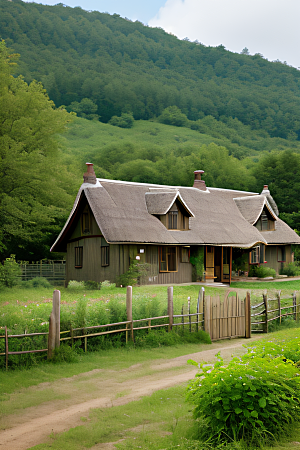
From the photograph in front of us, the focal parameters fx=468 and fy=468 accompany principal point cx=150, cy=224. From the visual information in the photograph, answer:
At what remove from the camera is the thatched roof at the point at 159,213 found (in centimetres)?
2792

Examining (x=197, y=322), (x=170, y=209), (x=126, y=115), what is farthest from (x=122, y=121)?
(x=197, y=322)

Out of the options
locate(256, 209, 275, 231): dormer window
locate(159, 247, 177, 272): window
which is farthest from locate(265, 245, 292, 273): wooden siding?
locate(159, 247, 177, 272): window

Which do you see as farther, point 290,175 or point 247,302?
→ point 290,175

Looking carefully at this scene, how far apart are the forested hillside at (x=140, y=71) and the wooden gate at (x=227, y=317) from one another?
334 feet

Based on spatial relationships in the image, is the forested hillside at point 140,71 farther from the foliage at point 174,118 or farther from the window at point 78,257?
the window at point 78,257

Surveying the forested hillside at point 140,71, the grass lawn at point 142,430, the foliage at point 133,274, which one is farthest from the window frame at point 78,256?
the forested hillside at point 140,71

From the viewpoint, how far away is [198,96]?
13512 centimetres

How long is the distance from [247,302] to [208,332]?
2310 millimetres

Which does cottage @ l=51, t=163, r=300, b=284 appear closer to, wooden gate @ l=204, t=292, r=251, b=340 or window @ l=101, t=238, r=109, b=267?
window @ l=101, t=238, r=109, b=267

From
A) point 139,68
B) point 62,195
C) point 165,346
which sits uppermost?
point 139,68

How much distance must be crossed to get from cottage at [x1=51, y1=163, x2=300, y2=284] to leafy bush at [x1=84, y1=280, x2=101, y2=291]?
1.41 ft

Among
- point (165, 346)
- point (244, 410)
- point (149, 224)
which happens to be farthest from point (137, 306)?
point (149, 224)

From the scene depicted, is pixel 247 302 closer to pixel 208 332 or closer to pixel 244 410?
pixel 208 332

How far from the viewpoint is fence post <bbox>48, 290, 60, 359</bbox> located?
1100cm
